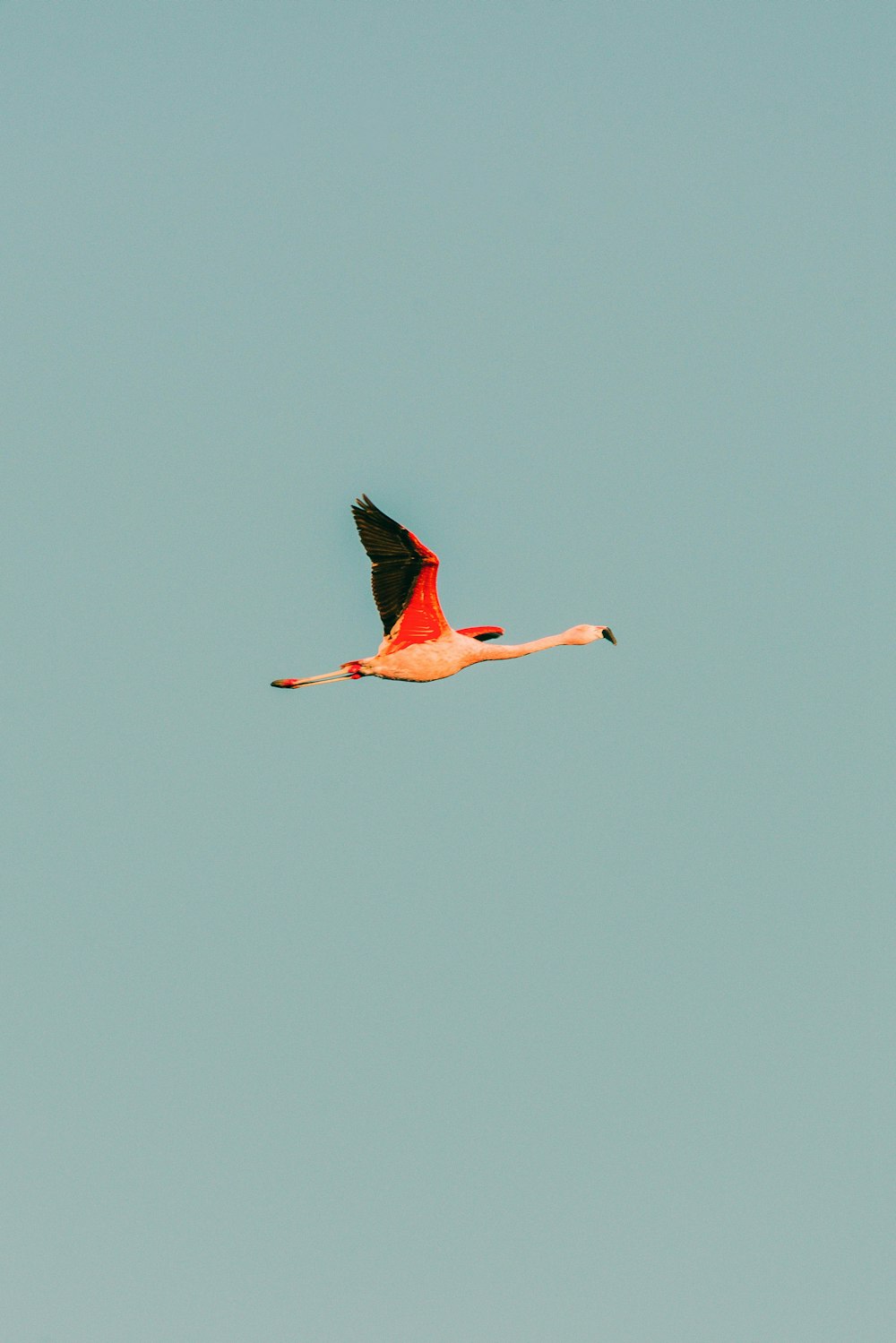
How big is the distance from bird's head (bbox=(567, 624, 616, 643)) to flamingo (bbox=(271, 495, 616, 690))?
118 cm

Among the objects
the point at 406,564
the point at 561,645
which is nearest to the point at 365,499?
the point at 406,564

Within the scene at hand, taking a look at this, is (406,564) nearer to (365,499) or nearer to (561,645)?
(365,499)

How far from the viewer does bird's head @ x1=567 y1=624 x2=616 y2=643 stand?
4191 cm

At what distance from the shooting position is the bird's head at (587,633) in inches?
1650

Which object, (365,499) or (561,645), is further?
(561,645)

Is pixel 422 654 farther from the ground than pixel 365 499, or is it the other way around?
pixel 365 499

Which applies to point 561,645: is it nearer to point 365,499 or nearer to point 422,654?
point 422,654

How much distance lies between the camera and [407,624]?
39688mm

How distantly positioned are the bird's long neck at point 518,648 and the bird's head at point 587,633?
10 cm

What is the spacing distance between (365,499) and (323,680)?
3808 mm

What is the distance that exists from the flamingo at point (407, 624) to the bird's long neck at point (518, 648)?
0.02 m

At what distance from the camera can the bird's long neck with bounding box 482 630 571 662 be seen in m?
40.6

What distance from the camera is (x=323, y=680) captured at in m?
39.8

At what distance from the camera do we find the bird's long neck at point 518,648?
133 feet
